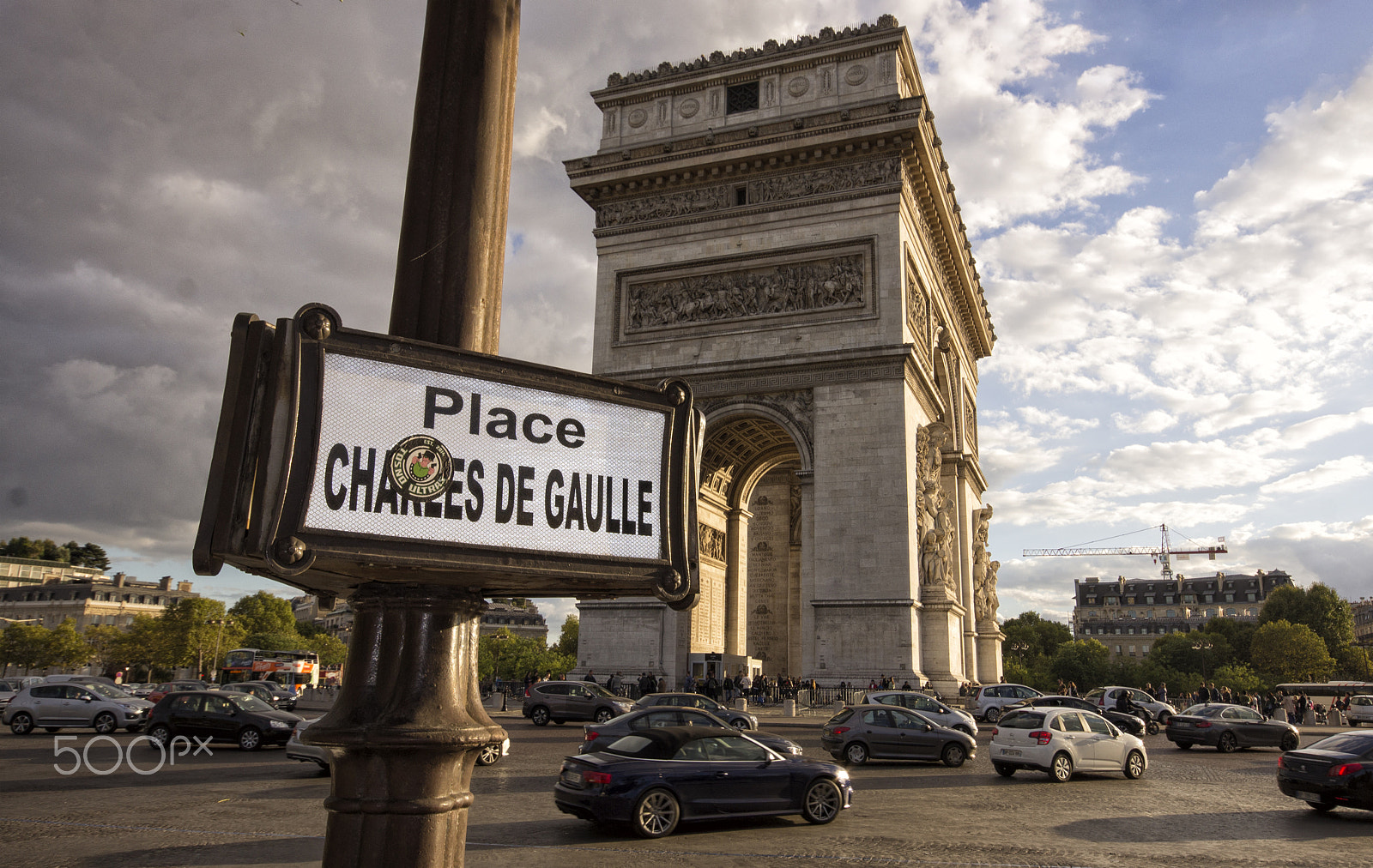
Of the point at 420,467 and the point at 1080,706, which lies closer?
the point at 420,467

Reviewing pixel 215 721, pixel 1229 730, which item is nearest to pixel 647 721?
pixel 215 721

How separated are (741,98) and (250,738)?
26.9 m

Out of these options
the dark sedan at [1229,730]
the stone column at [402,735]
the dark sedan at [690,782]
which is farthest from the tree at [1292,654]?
the stone column at [402,735]

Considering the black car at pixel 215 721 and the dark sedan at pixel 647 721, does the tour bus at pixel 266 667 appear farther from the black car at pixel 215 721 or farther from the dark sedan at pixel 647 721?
the dark sedan at pixel 647 721

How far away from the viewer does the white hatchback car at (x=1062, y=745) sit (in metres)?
16.0

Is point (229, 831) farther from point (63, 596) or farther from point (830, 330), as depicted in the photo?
point (63, 596)

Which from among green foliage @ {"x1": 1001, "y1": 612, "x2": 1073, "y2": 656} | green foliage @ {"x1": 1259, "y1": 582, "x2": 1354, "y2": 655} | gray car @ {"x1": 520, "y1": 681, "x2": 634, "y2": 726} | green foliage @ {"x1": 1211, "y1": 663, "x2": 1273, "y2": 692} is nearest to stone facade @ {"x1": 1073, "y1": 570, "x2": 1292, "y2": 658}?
green foliage @ {"x1": 1001, "y1": 612, "x2": 1073, "y2": 656}

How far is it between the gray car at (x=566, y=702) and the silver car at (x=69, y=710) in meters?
9.53

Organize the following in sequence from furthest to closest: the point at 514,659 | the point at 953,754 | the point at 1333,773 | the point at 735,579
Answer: the point at 514,659 → the point at 735,579 → the point at 953,754 → the point at 1333,773

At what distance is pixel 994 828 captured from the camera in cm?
1102

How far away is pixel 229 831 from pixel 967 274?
40.2m

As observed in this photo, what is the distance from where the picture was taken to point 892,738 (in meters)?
17.7

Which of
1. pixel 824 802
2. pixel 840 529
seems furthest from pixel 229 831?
pixel 840 529

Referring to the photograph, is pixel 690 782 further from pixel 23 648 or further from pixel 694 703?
pixel 23 648
